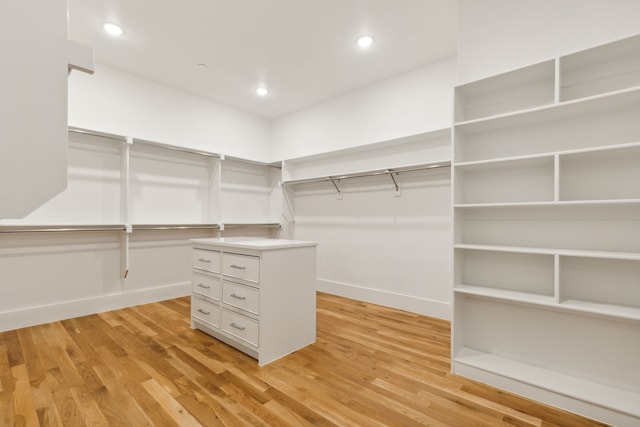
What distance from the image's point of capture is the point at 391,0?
7.63 feet

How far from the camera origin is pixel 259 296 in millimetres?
2148

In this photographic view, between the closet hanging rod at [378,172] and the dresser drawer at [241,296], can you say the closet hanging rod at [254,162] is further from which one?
the dresser drawer at [241,296]

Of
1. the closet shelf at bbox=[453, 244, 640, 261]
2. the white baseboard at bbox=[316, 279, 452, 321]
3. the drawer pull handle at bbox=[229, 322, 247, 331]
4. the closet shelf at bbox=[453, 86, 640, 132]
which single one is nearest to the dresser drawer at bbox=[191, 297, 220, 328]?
the drawer pull handle at bbox=[229, 322, 247, 331]

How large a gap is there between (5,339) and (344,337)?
9.31 ft

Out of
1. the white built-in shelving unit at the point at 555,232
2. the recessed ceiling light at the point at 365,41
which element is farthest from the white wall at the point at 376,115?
the white built-in shelving unit at the point at 555,232

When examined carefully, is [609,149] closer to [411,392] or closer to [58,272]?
[411,392]

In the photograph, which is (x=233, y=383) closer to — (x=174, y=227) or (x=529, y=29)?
(x=174, y=227)

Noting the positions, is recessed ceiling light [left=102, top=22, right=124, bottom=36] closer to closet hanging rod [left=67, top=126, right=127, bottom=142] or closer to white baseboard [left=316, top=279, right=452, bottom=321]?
closet hanging rod [left=67, top=126, right=127, bottom=142]

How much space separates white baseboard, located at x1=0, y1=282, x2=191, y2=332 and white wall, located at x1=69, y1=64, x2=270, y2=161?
180 cm

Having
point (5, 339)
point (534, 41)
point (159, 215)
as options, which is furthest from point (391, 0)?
point (5, 339)

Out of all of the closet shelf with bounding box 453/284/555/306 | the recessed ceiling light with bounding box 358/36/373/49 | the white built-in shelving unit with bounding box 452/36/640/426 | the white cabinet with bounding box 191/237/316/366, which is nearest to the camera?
the white built-in shelving unit with bounding box 452/36/640/426

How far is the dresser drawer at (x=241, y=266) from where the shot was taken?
2.19 m

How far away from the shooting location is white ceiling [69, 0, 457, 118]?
2404 millimetres

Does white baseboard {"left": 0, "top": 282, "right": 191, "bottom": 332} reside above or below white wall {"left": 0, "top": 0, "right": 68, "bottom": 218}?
below
